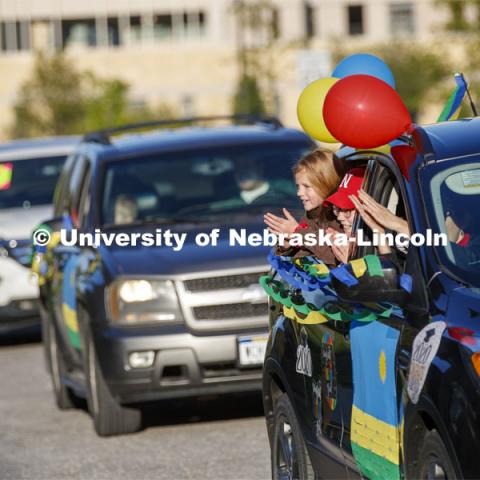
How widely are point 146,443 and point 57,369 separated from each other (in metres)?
2.34

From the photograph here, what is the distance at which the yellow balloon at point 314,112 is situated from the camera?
25.1ft

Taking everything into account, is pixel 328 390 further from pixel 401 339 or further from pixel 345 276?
pixel 345 276

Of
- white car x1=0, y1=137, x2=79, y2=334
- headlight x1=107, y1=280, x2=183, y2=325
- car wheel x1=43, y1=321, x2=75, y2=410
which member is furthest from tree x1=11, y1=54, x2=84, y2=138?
headlight x1=107, y1=280, x2=183, y2=325

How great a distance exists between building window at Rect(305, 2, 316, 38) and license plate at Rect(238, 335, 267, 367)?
247ft

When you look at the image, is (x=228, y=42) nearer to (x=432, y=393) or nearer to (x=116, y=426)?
(x=116, y=426)

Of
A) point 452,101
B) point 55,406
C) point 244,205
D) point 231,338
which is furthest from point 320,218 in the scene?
point 55,406

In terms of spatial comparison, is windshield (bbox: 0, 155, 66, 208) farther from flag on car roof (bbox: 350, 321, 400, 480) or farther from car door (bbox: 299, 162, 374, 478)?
flag on car roof (bbox: 350, 321, 400, 480)

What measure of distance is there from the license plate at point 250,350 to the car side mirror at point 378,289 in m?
4.84

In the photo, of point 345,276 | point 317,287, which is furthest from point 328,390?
point 345,276

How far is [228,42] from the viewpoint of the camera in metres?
84.9

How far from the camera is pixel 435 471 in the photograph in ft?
17.3

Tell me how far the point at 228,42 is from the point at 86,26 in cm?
789

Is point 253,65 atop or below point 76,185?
below

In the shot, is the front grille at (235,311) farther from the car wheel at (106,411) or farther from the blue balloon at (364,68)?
the blue balloon at (364,68)
